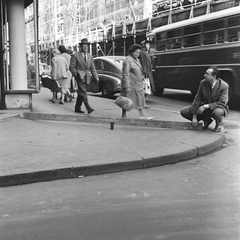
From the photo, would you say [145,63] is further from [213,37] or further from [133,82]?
[133,82]

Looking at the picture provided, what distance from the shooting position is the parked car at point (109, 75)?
13.5 meters

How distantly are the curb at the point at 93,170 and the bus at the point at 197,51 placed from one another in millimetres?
6152

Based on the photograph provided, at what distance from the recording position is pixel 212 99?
7066 mm

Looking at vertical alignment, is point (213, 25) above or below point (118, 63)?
above

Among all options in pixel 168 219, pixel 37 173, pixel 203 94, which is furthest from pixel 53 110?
pixel 168 219

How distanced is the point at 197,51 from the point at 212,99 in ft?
19.5

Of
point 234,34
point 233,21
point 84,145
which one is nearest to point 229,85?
point 234,34

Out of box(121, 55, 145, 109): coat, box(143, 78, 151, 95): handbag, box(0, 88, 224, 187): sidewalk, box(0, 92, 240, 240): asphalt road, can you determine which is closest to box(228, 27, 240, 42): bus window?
box(143, 78, 151, 95): handbag

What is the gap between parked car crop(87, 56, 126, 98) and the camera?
1345 centimetres

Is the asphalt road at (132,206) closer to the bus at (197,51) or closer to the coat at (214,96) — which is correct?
the coat at (214,96)

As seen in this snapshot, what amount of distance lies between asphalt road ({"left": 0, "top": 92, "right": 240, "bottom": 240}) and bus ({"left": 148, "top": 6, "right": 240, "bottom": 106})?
22.0ft

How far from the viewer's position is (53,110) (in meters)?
9.40

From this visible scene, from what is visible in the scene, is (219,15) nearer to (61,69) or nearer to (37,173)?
(61,69)

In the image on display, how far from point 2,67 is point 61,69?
229 centimetres
